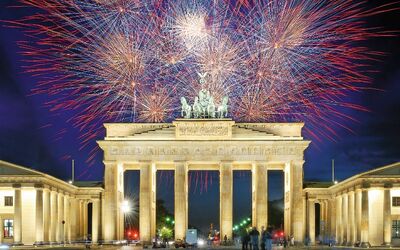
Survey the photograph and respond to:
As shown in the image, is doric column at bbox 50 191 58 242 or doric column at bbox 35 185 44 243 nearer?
doric column at bbox 35 185 44 243

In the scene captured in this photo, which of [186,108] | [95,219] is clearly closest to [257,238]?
[186,108]

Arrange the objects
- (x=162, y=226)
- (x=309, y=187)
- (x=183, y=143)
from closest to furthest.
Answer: (x=183, y=143) → (x=309, y=187) → (x=162, y=226)

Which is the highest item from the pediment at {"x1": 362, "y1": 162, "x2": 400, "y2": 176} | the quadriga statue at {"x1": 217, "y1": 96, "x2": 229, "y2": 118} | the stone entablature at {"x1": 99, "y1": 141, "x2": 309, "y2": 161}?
the quadriga statue at {"x1": 217, "y1": 96, "x2": 229, "y2": 118}

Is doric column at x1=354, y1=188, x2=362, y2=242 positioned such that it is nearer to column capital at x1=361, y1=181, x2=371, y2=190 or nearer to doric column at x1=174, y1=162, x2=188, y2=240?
column capital at x1=361, y1=181, x2=371, y2=190

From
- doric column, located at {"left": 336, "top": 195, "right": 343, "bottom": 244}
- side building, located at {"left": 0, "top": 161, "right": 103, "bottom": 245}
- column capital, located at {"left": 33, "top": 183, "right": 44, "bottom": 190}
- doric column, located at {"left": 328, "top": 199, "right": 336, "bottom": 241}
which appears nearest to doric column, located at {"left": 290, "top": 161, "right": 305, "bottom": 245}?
doric column, located at {"left": 336, "top": 195, "right": 343, "bottom": 244}

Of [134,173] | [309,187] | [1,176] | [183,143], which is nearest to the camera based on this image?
[1,176]

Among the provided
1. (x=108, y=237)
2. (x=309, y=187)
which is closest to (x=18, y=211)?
(x=108, y=237)

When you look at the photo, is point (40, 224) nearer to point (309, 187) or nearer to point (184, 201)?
point (184, 201)
